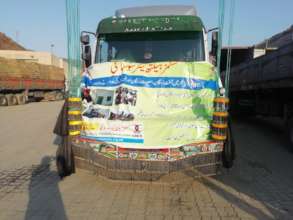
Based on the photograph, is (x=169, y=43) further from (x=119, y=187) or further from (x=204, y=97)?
(x=119, y=187)

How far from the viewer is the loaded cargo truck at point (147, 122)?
153 inches

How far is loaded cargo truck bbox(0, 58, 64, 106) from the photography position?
21195 millimetres

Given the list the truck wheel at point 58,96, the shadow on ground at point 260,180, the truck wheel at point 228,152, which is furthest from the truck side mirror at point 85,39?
the truck wheel at point 58,96

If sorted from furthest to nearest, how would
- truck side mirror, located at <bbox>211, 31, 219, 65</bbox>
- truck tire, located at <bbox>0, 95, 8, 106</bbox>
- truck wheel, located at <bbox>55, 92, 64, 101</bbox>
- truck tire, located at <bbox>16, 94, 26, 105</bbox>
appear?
1. truck wheel, located at <bbox>55, 92, 64, 101</bbox>
2. truck tire, located at <bbox>16, 94, 26, 105</bbox>
3. truck tire, located at <bbox>0, 95, 8, 106</bbox>
4. truck side mirror, located at <bbox>211, 31, 219, 65</bbox>

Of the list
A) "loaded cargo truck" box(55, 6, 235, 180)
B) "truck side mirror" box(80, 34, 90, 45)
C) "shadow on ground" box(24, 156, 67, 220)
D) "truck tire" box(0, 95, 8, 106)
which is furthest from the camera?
"truck tire" box(0, 95, 8, 106)

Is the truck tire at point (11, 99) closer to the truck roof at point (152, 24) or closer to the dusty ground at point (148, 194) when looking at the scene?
the dusty ground at point (148, 194)

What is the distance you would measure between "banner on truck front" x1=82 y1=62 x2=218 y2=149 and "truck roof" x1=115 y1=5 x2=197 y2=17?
88.8 inches

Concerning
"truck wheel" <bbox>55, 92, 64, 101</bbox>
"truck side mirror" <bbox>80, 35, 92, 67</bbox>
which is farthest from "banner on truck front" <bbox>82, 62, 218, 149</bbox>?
"truck wheel" <bbox>55, 92, 64, 101</bbox>

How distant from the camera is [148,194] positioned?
4062 millimetres

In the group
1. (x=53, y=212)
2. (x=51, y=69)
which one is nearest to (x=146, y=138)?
(x=53, y=212)

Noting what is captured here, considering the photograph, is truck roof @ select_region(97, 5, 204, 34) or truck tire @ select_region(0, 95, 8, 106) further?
truck tire @ select_region(0, 95, 8, 106)

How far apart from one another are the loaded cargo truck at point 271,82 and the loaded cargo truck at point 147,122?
2.79 metres

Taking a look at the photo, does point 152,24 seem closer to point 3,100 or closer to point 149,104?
point 149,104

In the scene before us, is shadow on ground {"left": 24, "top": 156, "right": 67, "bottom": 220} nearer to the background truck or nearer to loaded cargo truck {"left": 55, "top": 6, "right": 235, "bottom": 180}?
loaded cargo truck {"left": 55, "top": 6, "right": 235, "bottom": 180}
